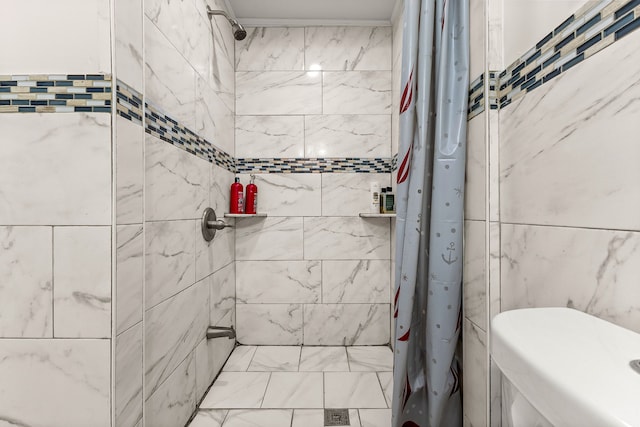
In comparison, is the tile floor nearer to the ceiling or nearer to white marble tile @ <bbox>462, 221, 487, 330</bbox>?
white marble tile @ <bbox>462, 221, 487, 330</bbox>

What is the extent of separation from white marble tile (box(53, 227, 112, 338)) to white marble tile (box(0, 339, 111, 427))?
4 cm

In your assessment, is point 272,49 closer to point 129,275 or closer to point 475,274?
point 129,275

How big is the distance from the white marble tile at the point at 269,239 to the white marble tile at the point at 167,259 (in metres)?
0.71

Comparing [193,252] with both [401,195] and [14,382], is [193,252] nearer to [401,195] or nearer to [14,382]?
[14,382]

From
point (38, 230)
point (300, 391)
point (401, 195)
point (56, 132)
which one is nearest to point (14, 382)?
point (38, 230)

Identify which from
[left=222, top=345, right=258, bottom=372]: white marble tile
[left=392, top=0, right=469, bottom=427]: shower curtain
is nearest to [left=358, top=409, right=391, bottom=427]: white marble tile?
[left=392, top=0, right=469, bottom=427]: shower curtain

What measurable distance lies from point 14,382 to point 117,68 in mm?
892

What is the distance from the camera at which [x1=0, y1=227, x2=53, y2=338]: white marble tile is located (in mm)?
836

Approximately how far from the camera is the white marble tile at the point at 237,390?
1543 mm

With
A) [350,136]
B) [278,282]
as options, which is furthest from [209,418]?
[350,136]

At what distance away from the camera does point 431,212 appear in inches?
46.4

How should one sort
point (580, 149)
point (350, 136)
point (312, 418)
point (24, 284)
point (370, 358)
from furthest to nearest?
point (350, 136)
point (370, 358)
point (312, 418)
point (24, 284)
point (580, 149)

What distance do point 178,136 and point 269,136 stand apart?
3.11ft

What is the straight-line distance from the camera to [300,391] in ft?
5.34
